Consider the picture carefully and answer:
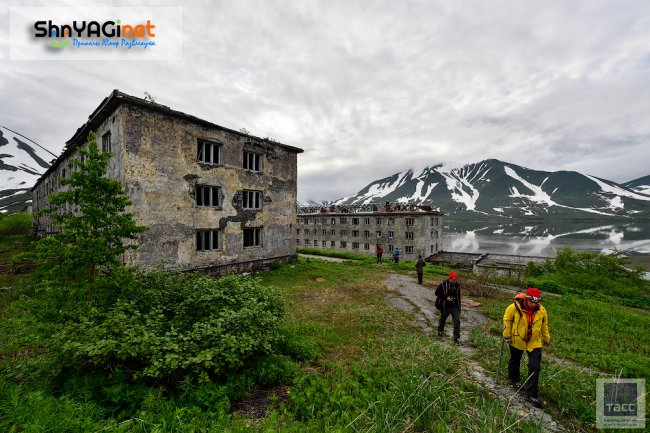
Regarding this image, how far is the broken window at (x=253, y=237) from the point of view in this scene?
17766mm

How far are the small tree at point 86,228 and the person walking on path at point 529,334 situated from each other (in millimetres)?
8779

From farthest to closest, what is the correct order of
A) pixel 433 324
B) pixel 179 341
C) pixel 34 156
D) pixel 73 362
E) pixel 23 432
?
pixel 34 156
pixel 433 324
pixel 179 341
pixel 73 362
pixel 23 432

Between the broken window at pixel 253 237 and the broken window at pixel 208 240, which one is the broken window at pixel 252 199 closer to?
the broken window at pixel 253 237

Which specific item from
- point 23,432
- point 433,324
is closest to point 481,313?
point 433,324

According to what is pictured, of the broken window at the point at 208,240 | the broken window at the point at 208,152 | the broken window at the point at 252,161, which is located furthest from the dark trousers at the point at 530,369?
the broken window at the point at 252,161

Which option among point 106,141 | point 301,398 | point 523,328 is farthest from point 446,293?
point 106,141

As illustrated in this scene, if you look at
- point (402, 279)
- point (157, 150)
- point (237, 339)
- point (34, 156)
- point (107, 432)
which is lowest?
point (402, 279)

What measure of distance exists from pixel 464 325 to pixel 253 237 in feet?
44.5

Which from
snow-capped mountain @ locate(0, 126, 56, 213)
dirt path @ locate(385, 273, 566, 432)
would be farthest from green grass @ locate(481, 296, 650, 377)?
snow-capped mountain @ locate(0, 126, 56, 213)

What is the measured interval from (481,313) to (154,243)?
15749 millimetres

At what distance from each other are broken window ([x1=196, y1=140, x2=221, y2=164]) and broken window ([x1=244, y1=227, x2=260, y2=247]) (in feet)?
16.4

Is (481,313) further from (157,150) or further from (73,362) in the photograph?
(157,150)

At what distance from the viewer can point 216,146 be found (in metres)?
16.0

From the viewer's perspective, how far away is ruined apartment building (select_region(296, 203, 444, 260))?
139 feet
